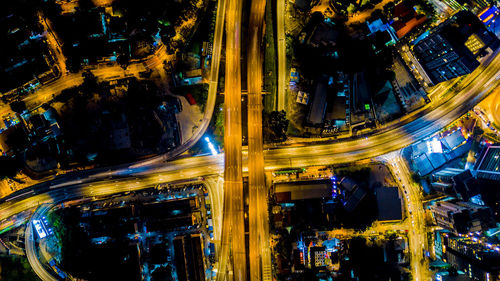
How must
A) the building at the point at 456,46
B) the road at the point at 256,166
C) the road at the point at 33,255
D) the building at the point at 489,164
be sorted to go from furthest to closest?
1. the road at the point at 33,255
2. the road at the point at 256,166
3. the building at the point at 489,164
4. the building at the point at 456,46

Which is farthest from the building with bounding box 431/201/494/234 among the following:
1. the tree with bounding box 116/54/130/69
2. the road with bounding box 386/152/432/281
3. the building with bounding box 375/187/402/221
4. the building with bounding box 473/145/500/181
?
the tree with bounding box 116/54/130/69

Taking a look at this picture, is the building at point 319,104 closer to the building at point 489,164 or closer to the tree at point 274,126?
the tree at point 274,126

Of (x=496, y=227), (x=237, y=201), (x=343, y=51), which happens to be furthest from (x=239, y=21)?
(x=496, y=227)

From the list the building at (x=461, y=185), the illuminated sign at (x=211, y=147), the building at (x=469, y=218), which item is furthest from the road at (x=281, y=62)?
the building at (x=469, y=218)

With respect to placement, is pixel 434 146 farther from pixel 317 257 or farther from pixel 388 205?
pixel 317 257

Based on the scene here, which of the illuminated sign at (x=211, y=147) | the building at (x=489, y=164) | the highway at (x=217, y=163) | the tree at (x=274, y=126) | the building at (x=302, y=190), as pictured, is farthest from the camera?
the illuminated sign at (x=211, y=147)

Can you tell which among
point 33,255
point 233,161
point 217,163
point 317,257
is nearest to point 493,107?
point 317,257

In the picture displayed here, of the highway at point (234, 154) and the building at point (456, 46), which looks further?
the highway at point (234, 154)
